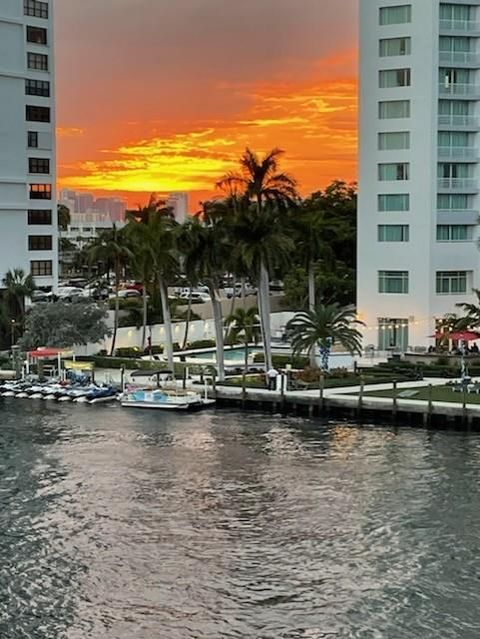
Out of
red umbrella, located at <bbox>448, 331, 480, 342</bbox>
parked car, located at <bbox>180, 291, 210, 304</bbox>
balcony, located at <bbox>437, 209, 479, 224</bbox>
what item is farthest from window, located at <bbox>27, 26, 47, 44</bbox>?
red umbrella, located at <bbox>448, 331, 480, 342</bbox>

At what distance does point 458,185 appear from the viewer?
301 ft

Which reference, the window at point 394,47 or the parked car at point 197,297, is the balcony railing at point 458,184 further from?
the parked car at point 197,297

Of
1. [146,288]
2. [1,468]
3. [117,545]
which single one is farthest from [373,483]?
[146,288]

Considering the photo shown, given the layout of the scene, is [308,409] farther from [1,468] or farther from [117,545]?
[117,545]

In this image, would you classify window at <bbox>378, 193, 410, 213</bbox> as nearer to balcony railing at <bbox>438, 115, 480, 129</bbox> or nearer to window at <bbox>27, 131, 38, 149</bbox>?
balcony railing at <bbox>438, 115, 480, 129</bbox>

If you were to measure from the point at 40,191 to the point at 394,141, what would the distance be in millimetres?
36903

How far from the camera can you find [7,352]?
9194cm

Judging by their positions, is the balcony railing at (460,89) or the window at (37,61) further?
the window at (37,61)

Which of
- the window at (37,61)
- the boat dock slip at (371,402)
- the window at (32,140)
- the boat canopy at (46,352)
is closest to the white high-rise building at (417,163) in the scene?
the boat dock slip at (371,402)

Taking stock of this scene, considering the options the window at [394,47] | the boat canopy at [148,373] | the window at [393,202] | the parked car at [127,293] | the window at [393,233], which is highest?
the window at [394,47]

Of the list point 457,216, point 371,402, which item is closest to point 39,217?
point 457,216

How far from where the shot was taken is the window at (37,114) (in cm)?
10444

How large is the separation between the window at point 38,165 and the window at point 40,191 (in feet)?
4.92

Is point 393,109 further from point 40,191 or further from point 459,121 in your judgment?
point 40,191
